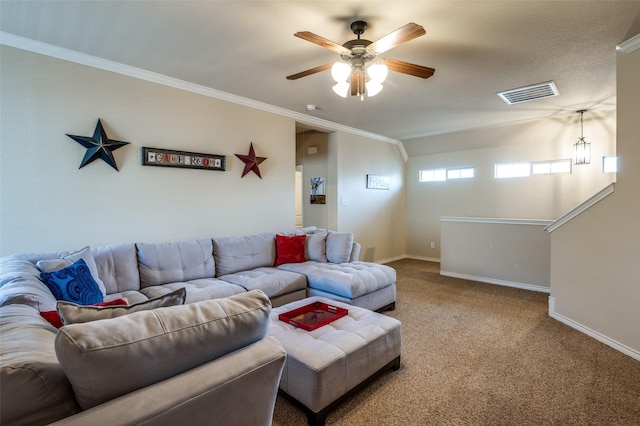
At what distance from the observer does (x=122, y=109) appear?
292 centimetres

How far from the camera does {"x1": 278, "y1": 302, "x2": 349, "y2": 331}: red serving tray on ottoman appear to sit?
85.0 inches

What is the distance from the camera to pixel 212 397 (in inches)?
37.1

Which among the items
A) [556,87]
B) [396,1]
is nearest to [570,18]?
[396,1]

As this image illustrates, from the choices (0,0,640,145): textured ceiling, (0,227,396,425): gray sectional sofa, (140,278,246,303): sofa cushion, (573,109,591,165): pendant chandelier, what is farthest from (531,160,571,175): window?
(0,227,396,425): gray sectional sofa

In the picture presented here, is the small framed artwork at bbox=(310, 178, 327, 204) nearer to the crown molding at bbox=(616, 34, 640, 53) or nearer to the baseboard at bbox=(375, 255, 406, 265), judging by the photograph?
the baseboard at bbox=(375, 255, 406, 265)

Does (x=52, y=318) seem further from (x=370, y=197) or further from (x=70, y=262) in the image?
(x=370, y=197)

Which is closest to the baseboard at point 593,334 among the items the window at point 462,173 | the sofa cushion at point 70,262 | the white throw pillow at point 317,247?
the white throw pillow at point 317,247

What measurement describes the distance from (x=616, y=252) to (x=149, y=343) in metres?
3.47

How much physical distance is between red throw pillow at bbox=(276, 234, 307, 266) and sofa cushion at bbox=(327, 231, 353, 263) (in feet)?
1.16

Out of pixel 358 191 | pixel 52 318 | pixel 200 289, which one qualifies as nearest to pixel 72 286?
pixel 52 318

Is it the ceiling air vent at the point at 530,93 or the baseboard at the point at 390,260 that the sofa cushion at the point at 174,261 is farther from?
the ceiling air vent at the point at 530,93

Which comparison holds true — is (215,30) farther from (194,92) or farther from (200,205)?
(200,205)

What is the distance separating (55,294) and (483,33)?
3369 mm

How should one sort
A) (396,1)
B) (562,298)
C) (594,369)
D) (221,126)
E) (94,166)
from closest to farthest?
(396,1) → (594,369) → (94,166) → (562,298) → (221,126)
